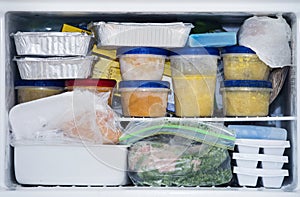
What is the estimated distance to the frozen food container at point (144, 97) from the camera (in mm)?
1275

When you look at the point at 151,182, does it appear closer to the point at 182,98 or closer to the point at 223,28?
the point at 182,98

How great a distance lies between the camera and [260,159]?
126 centimetres

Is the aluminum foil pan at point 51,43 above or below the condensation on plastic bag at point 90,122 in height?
above

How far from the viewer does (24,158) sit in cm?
125

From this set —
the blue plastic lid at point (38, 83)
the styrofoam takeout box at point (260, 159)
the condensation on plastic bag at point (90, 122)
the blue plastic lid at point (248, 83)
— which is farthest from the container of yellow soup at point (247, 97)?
the blue plastic lid at point (38, 83)

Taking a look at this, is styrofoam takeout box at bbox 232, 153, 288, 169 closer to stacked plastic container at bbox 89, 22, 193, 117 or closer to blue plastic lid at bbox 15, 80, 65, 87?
stacked plastic container at bbox 89, 22, 193, 117

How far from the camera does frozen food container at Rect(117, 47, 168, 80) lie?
1282 mm

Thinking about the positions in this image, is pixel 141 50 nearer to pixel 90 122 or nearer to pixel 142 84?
pixel 142 84

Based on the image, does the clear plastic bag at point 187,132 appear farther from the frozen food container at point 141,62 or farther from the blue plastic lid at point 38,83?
the blue plastic lid at point 38,83

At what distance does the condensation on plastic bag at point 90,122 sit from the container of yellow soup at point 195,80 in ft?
0.59

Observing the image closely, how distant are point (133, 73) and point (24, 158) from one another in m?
0.33

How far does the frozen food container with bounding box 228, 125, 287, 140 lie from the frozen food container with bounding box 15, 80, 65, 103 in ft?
1.51

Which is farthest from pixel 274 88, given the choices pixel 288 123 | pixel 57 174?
pixel 57 174

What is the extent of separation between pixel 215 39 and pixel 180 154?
29 centimetres
